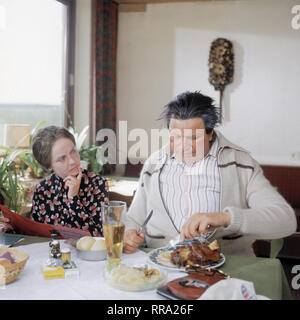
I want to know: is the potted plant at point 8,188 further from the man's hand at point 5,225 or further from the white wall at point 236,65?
the white wall at point 236,65

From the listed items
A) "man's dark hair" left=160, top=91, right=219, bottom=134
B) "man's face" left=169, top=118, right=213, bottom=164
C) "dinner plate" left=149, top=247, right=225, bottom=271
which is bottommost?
"dinner plate" left=149, top=247, right=225, bottom=271

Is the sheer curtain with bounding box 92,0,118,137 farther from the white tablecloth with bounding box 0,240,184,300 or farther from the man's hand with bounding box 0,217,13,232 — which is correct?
the white tablecloth with bounding box 0,240,184,300

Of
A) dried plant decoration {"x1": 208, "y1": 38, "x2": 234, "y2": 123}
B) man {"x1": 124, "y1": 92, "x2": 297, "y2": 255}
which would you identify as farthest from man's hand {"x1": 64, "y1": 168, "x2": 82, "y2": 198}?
dried plant decoration {"x1": 208, "y1": 38, "x2": 234, "y2": 123}

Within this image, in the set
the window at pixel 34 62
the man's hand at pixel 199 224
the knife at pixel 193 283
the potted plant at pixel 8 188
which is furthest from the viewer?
the window at pixel 34 62

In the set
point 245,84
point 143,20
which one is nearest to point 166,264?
point 245,84

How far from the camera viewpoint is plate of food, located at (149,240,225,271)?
3.77 ft

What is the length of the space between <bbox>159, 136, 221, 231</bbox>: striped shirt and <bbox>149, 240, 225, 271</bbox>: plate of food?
0.41 metres

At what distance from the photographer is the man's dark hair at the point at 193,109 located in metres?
1.52

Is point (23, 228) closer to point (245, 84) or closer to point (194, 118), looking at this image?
point (194, 118)

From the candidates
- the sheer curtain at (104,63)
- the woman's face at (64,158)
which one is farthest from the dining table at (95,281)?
the sheer curtain at (104,63)

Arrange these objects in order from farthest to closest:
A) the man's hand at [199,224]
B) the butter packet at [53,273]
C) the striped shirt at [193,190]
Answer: the striped shirt at [193,190]
the man's hand at [199,224]
the butter packet at [53,273]

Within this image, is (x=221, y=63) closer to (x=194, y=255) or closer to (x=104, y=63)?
(x=104, y=63)

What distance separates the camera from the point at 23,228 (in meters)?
1.55
